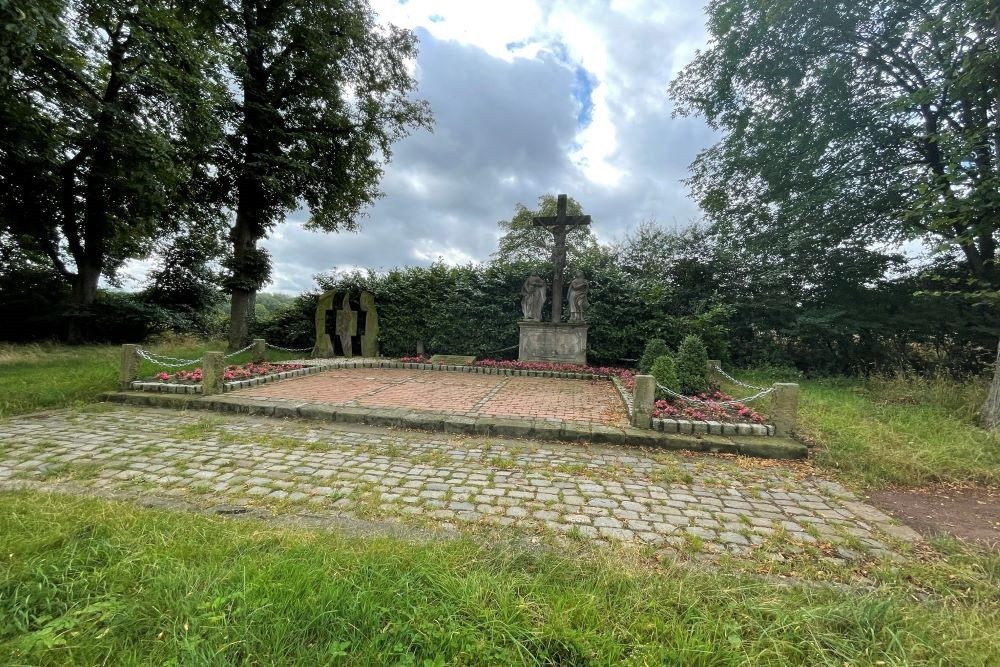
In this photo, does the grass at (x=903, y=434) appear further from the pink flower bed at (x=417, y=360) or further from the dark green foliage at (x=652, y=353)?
the pink flower bed at (x=417, y=360)

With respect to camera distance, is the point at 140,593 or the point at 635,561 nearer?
the point at 140,593

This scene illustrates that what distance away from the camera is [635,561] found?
220 centimetres

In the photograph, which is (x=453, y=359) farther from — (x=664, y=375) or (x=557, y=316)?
(x=664, y=375)

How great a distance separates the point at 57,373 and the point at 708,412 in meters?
10.7

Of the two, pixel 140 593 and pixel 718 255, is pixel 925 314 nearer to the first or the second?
pixel 718 255

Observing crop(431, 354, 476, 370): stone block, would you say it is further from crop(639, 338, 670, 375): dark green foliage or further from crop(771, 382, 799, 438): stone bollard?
crop(771, 382, 799, 438): stone bollard

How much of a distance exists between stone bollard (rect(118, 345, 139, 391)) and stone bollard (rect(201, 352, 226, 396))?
118 cm

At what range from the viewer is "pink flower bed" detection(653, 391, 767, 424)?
16.1 feet

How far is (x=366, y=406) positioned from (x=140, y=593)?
12.1ft

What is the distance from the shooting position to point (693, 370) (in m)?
6.21

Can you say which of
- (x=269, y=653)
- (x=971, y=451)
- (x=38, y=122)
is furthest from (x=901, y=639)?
(x=38, y=122)

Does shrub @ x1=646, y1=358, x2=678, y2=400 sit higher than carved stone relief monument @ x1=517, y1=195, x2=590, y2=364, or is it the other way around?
carved stone relief monument @ x1=517, y1=195, x2=590, y2=364

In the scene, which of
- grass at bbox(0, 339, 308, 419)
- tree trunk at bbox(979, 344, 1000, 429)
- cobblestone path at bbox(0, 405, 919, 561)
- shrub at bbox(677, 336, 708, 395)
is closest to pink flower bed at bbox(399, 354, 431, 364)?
grass at bbox(0, 339, 308, 419)

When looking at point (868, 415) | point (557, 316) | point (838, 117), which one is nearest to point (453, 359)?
point (557, 316)
